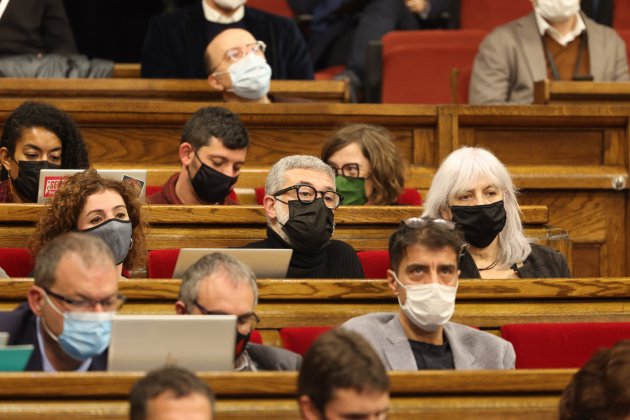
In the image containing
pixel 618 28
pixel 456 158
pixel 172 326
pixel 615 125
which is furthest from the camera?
pixel 618 28

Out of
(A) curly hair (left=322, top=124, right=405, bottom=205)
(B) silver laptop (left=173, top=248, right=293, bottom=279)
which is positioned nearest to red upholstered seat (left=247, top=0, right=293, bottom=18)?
(A) curly hair (left=322, top=124, right=405, bottom=205)

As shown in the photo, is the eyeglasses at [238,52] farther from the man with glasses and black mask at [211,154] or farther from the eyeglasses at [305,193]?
the eyeglasses at [305,193]

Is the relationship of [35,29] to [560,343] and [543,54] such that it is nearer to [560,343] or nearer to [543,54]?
[543,54]

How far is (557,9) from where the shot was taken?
9.21 ft

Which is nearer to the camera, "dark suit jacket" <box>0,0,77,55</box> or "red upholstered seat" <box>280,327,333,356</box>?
"red upholstered seat" <box>280,327,333,356</box>

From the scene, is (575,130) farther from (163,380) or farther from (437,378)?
(163,380)

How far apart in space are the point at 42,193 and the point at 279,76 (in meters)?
0.99

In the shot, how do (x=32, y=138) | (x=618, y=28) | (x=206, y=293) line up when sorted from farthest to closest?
(x=618, y=28), (x=32, y=138), (x=206, y=293)

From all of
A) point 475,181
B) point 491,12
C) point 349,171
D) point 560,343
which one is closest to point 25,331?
point 560,343

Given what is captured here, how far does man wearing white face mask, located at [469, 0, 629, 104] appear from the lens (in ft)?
9.14

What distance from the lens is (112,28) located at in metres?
3.57

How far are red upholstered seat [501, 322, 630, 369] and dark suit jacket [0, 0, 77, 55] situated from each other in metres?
1.62

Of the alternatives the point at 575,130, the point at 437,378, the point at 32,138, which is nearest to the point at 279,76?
the point at 575,130

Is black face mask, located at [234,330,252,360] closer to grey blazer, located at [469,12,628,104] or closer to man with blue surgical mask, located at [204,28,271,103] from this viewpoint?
man with blue surgical mask, located at [204,28,271,103]
